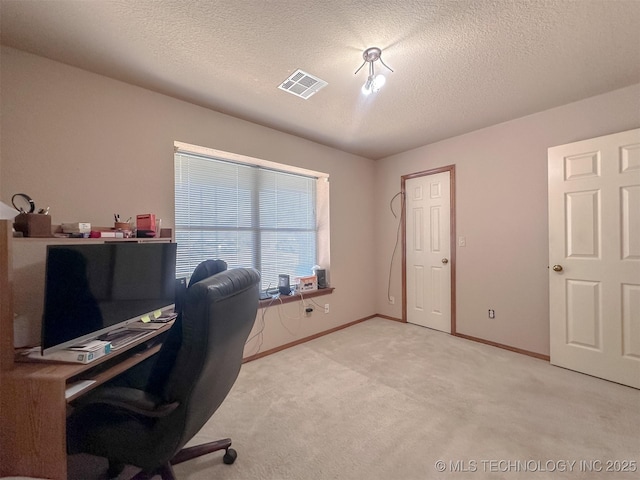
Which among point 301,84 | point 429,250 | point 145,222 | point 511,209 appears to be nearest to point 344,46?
point 301,84

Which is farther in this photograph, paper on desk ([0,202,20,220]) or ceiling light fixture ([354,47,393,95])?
ceiling light fixture ([354,47,393,95])

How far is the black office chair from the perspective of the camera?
92cm

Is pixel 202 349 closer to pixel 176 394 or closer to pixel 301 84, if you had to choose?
pixel 176 394

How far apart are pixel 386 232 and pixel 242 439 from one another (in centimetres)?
319

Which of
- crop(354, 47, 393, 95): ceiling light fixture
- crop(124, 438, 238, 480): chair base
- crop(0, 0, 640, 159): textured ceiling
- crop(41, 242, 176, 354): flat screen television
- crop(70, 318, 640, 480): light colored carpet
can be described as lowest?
crop(70, 318, 640, 480): light colored carpet

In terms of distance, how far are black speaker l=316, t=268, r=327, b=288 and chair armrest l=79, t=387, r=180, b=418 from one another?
2.49 m

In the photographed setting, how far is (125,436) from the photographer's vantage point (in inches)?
39.8

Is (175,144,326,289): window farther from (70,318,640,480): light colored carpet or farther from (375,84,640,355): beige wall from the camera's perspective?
(375,84,640,355): beige wall

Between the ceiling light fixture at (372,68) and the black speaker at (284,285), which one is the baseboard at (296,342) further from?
the ceiling light fixture at (372,68)

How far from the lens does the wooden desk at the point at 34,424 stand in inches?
40.7

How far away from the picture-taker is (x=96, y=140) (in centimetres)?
187

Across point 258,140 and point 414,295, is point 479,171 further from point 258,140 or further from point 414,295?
point 258,140

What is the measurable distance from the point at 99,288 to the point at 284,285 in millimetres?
1857

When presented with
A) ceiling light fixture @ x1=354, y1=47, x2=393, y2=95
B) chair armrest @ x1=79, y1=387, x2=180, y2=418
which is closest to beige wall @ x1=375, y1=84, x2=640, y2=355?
ceiling light fixture @ x1=354, y1=47, x2=393, y2=95
